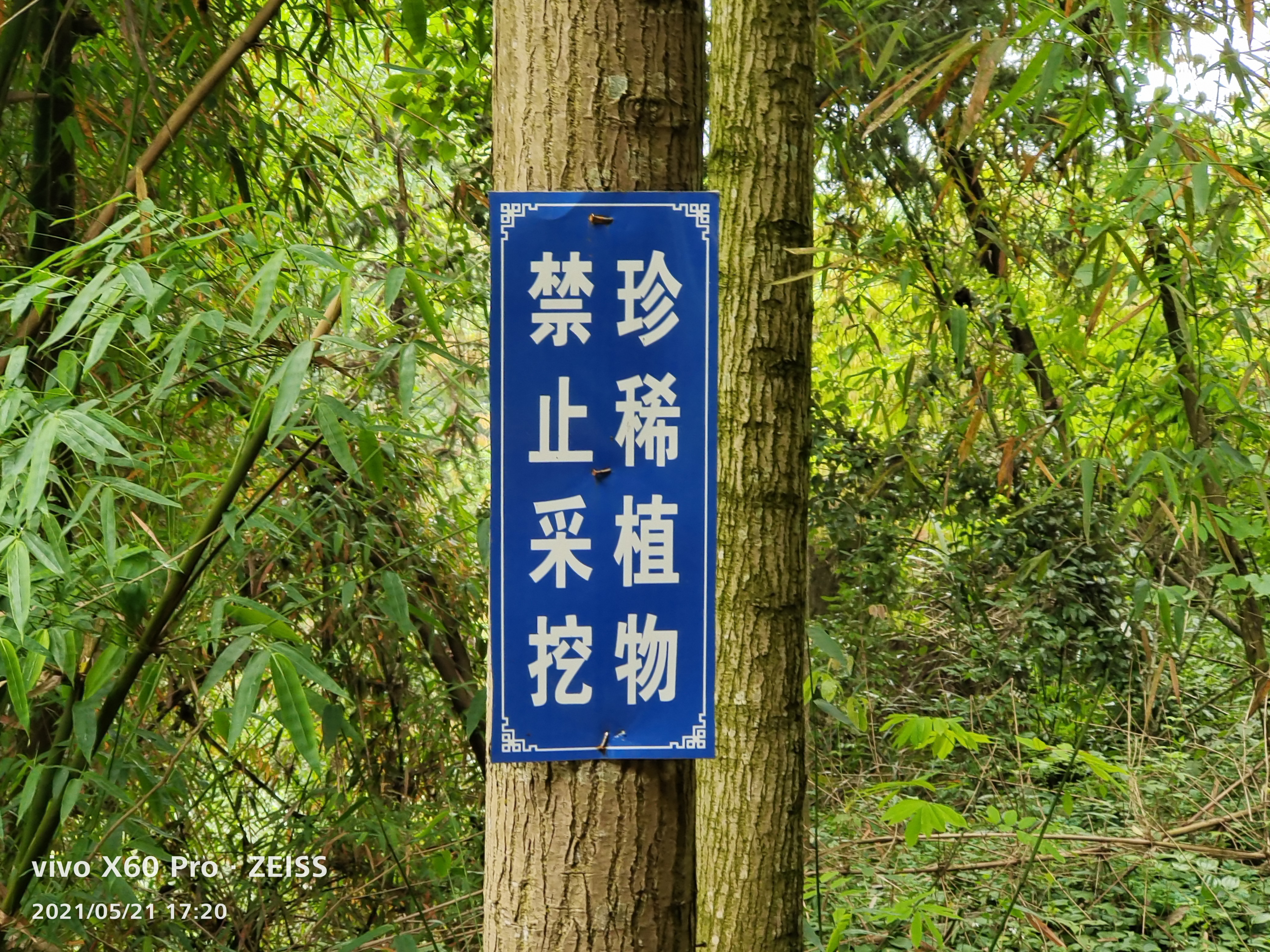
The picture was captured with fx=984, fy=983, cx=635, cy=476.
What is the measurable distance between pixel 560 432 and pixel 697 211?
30cm

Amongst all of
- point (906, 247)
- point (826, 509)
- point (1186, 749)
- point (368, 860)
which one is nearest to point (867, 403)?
point (826, 509)

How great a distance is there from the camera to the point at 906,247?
245 cm

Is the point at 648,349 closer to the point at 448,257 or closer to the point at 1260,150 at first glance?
the point at 448,257

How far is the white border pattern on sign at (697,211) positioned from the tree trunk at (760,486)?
39.7 inches

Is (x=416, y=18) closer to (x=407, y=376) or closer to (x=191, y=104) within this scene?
(x=191, y=104)

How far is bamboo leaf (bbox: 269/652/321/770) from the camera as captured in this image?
1.28 meters

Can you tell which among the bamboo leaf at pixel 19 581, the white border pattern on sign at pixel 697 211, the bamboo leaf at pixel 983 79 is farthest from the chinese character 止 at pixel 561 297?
the bamboo leaf at pixel 983 79

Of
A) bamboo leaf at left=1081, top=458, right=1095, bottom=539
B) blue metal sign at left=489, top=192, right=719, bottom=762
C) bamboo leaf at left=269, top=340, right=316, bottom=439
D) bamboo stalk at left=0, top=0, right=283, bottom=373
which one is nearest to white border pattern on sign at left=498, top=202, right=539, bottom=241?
blue metal sign at left=489, top=192, right=719, bottom=762

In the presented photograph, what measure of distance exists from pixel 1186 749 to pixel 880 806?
1.65 m

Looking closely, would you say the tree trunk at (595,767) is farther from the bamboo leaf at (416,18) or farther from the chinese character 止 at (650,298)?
the bamboo leaf at (416,18)

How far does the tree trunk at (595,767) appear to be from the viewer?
1116 mm

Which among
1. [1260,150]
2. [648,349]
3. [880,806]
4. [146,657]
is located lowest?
[880,806]

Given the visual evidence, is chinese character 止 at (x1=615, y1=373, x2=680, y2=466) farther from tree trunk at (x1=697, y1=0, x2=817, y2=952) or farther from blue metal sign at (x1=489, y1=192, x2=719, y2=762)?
tree trunk at (x1=697, y1=0, x2=817, y2=952)

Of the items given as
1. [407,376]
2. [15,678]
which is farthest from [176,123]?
[15,678]
